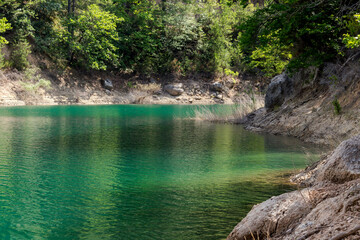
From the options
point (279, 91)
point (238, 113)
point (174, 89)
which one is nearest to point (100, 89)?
point (174, 89)

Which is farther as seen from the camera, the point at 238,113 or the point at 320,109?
the point at 238,113

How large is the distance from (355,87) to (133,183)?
35.5ft

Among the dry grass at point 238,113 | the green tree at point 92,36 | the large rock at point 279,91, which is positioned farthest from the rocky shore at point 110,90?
the large rock at point 279,91

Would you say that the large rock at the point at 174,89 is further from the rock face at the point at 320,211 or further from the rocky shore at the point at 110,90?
the rock face at the point at 320,211

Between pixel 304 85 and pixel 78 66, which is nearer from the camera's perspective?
pixel 304 85

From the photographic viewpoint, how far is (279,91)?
20828mm

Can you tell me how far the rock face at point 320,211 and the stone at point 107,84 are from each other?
133 feet

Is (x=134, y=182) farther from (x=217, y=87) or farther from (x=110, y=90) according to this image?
(x=217, y=87)

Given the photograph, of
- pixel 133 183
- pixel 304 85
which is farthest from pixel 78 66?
pixel 133 183

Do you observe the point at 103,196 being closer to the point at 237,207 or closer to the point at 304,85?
the point at 237,207

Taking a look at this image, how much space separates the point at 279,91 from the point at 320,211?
17028 millimetres

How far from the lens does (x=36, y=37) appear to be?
136 ft

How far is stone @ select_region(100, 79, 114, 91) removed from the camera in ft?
148

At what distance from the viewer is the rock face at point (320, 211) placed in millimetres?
3951
